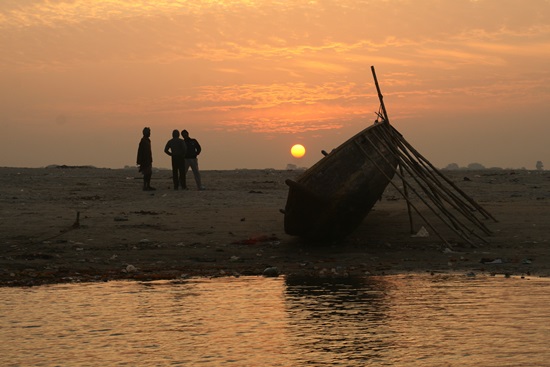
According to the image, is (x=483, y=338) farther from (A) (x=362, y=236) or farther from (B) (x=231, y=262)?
(A) (x=362, y=236)

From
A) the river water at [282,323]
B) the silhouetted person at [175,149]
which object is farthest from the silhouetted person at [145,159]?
the river water at [282,323]

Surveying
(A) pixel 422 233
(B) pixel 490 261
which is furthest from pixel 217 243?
(B) pixel 490 261

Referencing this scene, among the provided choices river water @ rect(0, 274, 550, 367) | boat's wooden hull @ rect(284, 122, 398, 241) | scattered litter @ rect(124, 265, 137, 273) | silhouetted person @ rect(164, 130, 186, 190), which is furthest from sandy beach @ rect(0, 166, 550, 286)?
silhouetted person @ rect(164, 130, 186, 190)

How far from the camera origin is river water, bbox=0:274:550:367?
7.68 meters

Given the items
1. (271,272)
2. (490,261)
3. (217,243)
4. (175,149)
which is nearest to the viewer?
(271,272)

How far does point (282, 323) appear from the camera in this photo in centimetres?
928

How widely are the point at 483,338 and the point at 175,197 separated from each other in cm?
1469

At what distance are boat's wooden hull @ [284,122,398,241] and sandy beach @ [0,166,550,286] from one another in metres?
0.48

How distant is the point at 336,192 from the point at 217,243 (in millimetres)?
2552

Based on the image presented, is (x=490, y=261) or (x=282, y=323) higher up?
(x=490, y=261)

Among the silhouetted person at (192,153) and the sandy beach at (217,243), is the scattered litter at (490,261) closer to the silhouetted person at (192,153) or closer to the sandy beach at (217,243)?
the sandy beach at (217,243)

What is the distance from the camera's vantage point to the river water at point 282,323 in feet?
25.2

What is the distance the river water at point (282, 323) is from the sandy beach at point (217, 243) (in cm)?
121

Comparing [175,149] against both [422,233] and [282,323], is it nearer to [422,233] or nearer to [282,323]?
[422,233]
